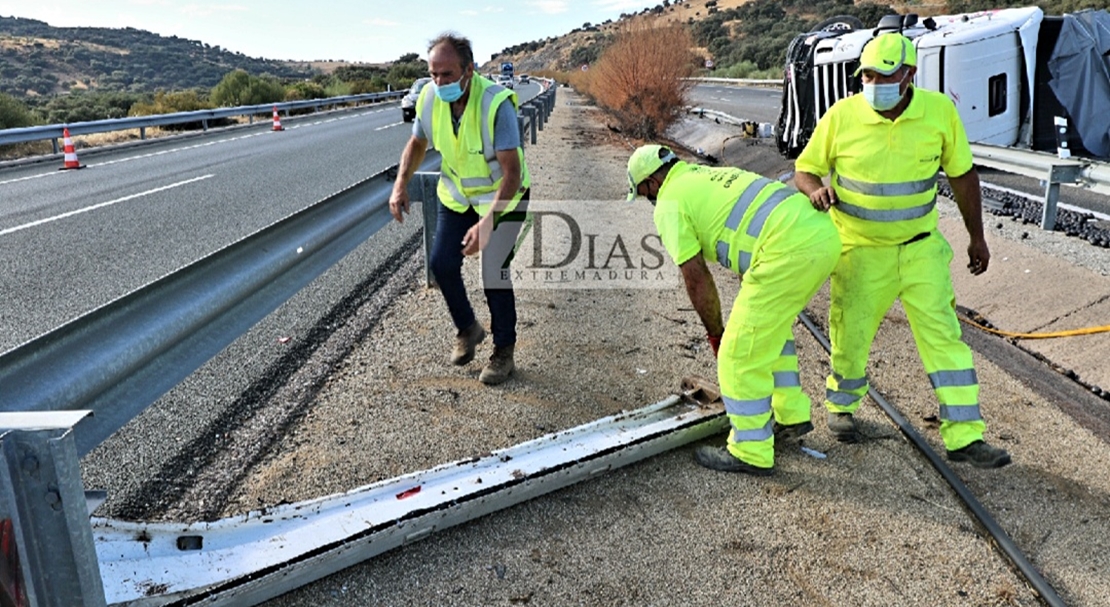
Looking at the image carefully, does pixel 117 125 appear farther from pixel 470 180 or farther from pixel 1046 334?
pixel 1046 334

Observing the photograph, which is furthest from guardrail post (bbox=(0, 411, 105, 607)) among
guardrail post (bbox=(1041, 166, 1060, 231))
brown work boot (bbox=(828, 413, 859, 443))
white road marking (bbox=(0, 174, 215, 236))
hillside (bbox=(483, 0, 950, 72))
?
hillside (bbox=(483, 0, 950, 72))

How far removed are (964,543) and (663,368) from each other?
2028mm

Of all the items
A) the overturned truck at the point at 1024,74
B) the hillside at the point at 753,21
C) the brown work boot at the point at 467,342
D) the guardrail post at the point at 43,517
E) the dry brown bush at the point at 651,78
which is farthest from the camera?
the hillside at the point at 753,21

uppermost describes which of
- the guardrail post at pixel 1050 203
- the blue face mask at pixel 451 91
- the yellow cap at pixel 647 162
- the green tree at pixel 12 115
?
the green tree at pixel 12 115

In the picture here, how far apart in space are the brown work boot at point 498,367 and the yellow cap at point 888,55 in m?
2.28

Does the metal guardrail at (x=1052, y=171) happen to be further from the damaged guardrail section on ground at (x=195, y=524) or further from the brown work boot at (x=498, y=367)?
the brown work boot at (x=498, y=367)

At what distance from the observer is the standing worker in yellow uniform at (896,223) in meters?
3.56

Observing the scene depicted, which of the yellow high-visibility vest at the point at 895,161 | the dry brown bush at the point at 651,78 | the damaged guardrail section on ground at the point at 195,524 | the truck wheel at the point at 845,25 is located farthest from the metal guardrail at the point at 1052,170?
the dry brown bush at the point at 651,78

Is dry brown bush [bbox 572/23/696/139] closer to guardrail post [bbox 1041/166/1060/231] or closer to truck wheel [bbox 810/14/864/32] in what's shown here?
truck wheel [bbox 810/14/864/32]

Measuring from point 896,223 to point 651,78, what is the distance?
53.3 ft

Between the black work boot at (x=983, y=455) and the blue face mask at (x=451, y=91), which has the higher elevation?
the blue face mask at (x=451, y=91)

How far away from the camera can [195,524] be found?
2.52 m

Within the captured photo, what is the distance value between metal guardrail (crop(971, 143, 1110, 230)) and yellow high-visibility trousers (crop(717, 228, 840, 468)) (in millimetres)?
3941

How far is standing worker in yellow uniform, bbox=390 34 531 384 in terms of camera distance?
408 centimetres
